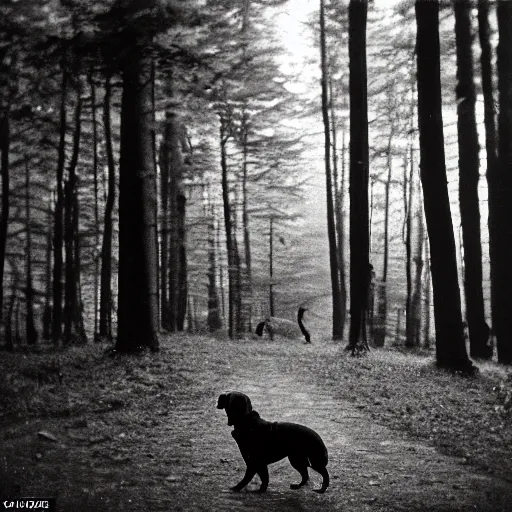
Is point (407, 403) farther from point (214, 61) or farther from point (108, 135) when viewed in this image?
point (108, 135)

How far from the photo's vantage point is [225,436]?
14.9 feet

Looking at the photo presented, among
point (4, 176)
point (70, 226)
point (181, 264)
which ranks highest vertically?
point (4, 176)

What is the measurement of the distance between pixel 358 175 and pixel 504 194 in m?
3.18

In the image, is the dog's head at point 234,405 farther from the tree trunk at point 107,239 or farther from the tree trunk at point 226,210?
the tree trunk at point 226,210

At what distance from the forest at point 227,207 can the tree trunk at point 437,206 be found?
3 cm

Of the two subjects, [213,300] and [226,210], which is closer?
[226,210]

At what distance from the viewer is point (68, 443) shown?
14.9 ft

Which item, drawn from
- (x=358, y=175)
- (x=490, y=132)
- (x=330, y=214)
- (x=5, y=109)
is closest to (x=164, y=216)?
(x=330, y=214)

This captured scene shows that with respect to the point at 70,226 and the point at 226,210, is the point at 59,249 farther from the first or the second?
the point at 226,210

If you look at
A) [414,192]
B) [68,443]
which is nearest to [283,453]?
[68,443]

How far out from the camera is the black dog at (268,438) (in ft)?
10.7

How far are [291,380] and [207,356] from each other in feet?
6.92

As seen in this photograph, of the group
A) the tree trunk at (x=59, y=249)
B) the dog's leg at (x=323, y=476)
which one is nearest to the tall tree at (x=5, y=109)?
the tree trunk at (x=59, y=249)

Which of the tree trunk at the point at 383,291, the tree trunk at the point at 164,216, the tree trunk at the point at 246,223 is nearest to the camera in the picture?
the tree trunk at the point at 164,216
